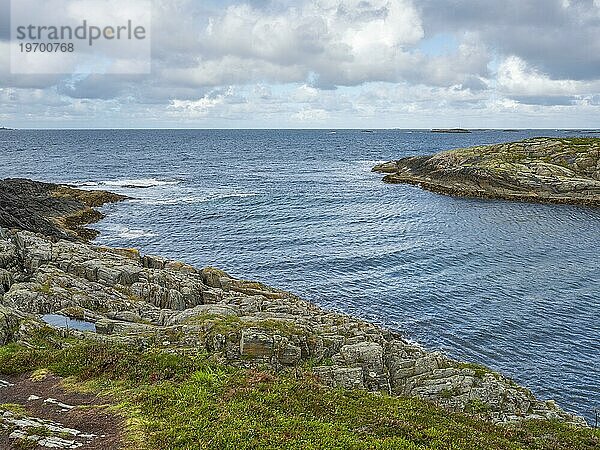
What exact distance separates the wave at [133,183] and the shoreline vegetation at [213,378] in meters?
67.5

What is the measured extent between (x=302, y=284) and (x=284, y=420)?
27948 mm

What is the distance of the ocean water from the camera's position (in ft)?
106

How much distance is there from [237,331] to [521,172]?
7959 centimetres

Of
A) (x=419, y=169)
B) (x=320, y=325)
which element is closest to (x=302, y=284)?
(x=320, y=325)

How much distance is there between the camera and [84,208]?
73.2 m

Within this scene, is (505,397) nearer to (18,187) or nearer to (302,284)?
(302,284)

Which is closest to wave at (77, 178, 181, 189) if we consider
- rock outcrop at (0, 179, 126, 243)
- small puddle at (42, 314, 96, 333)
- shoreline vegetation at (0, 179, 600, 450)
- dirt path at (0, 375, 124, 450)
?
rock outcrop at (0, 179, 126, 243)

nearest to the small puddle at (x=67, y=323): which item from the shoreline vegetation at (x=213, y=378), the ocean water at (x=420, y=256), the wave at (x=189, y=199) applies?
the shoreline vegetation at (x=213, y=378)

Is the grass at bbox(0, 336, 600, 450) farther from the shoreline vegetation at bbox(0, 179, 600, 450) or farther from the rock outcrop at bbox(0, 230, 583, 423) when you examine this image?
the rock outcrop at bbox(0, 230, 583, 423)

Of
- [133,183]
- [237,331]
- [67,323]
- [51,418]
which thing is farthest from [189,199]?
[51,418]

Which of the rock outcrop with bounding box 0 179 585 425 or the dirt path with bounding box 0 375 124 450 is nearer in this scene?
the dirt path with bounding box 0 375 124 450

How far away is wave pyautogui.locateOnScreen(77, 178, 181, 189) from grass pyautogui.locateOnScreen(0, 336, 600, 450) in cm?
8388

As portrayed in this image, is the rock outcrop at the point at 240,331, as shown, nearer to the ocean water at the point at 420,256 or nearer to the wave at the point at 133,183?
the ocean water at the point at 420,256

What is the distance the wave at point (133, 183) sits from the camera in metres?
100
